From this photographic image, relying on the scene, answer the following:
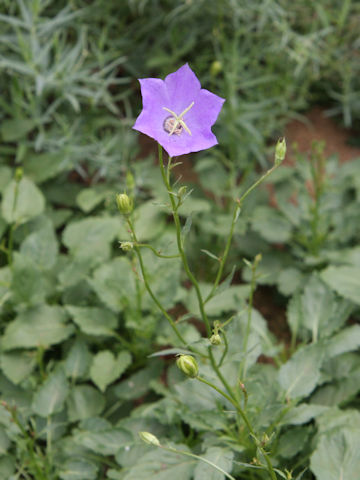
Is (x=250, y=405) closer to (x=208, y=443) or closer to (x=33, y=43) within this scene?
(x=208, y=443)

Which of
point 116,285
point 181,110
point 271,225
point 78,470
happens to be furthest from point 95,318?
point 181,110

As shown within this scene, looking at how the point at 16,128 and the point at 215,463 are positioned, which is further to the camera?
the point at 16,128

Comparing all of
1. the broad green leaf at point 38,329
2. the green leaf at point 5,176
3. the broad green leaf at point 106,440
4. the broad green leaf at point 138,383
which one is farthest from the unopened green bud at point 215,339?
the green leaf at point 5,176

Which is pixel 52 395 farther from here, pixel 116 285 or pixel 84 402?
pixel 116 285

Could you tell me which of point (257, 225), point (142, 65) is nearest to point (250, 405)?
point (257, 225)

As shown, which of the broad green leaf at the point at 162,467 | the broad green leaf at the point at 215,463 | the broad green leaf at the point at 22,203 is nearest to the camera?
the broad green leaf at the point at 215,463

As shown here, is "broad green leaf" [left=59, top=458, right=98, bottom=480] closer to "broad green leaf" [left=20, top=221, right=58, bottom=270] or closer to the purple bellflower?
"broad green leaf" [left=20, top=221, right=58, bottom=270]

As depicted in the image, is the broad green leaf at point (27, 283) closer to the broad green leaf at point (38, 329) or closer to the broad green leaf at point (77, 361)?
the broad green leaf at point (38, 329)
